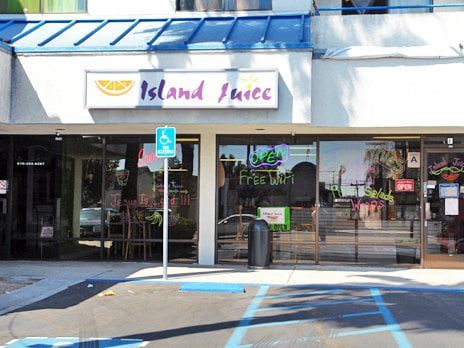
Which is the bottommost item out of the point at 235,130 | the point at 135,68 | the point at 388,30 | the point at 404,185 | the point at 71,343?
the point at 71,343

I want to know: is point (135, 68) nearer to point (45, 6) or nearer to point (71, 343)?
point (45, 6)

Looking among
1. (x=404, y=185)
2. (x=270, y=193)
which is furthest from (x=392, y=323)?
(x=270, y=193)

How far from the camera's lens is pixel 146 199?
13406mm

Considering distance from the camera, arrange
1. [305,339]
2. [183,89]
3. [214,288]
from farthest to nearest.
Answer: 1. [183,89]
2. [214,288]
3. [305,339]

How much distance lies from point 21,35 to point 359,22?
308 inches

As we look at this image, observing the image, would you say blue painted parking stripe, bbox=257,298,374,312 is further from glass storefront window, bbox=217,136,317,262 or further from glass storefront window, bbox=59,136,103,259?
glass storefront window, bbox=59,136,103,259

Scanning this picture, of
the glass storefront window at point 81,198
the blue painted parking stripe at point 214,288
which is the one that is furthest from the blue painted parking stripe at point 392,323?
the glass storefront window at point 81,198

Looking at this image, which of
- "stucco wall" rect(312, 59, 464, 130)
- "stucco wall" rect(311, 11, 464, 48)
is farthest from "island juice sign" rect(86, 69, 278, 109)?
"stucco wall" rect(311, 11, 464, 48)

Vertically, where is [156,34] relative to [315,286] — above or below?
above

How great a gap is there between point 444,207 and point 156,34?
7631 millimetres

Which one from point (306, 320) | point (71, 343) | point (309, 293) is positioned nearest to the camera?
point (71, 343)

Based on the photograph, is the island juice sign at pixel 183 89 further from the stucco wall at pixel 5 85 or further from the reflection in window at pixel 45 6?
the reflection in window at pixel 45 6

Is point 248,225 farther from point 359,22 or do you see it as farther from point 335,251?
point 359,22

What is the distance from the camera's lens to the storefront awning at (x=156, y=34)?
1121 centimetres
